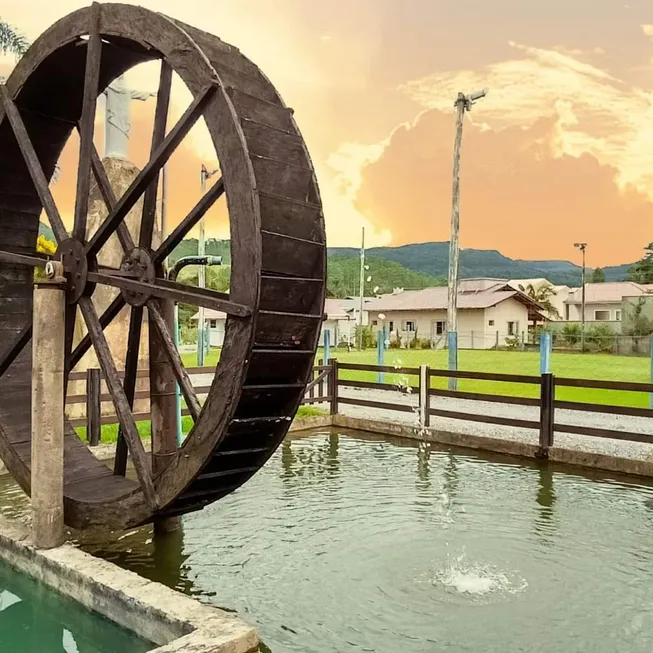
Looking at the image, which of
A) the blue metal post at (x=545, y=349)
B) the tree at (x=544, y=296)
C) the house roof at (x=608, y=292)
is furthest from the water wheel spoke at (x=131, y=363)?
the house roof at (x=608, y=292)

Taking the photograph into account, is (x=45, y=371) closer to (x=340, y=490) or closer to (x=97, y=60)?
(x=97, y=60)

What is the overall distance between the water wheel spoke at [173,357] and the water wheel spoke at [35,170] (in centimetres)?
97

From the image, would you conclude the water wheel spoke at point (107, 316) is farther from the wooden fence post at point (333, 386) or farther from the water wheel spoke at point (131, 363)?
the wooden fence post at point (333, 386)

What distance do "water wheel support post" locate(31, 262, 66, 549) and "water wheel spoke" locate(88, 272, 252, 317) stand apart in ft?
1.21

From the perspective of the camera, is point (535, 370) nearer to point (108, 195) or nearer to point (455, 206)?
point (455, 206)

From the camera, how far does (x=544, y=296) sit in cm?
4722

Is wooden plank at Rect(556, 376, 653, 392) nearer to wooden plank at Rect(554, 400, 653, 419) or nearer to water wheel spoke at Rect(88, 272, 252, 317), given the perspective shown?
wooden plank at Rect(554, 400, 653, 419)

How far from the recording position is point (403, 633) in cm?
410

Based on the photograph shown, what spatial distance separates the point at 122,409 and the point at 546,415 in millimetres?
5321

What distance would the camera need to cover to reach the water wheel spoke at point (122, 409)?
4.72 meters

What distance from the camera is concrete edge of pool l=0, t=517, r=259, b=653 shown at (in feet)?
11.5

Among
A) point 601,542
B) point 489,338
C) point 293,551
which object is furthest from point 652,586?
point 489,338

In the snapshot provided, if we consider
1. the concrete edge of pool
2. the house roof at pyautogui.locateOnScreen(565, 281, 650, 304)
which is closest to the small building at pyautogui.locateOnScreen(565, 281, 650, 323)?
the house roof at pyautogui.locateOnScreen(565, 281, 650, 304)

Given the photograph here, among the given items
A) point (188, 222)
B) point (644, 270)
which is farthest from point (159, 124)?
point (644, 270)
